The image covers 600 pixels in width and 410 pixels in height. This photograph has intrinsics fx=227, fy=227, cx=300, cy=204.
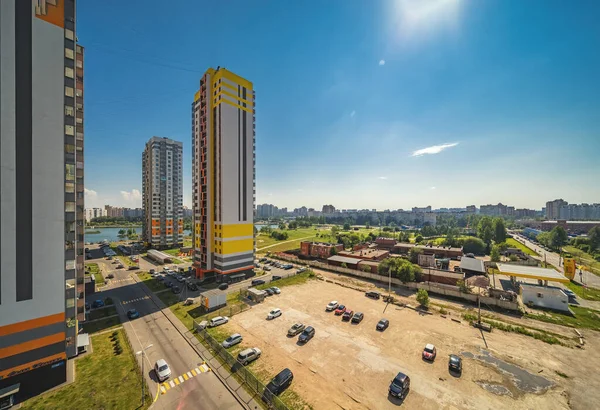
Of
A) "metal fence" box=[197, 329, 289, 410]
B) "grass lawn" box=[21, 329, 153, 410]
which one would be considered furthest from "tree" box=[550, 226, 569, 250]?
"grass lawn" box=[21, 329, 153, 410]

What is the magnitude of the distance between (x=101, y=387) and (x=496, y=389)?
128 feet

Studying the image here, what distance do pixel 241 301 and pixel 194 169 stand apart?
36524 mm

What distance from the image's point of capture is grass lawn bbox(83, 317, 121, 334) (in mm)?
33406

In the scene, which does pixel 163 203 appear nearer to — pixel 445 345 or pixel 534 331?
pixel 445 345

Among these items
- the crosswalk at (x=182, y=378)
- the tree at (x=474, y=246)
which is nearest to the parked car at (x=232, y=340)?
the crosswalk at (x=182, y=378)

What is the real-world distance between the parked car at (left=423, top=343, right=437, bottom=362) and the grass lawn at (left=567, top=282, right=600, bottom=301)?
47234 millimetres

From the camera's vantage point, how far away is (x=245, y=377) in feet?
77.1

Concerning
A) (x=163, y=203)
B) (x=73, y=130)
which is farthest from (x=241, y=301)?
(x=163, y=203)

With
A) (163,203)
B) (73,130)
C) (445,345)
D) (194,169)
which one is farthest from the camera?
(163,203)

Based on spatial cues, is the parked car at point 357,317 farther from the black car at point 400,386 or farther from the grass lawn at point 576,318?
the grass lawn at point 576,318

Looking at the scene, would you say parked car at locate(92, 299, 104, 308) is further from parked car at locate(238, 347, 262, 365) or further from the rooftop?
the rooftop

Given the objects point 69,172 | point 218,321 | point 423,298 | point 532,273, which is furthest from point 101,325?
point 532,273

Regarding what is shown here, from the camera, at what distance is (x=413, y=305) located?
42844mm

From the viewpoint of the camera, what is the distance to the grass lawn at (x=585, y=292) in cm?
4753
